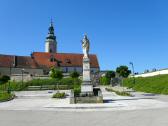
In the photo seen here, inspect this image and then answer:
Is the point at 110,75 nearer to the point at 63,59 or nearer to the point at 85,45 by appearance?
the point at 63,59

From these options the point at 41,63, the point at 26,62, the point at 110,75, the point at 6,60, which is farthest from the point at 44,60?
the point at 110,75

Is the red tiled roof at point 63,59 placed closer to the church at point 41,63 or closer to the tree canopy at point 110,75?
the church at point 41,63

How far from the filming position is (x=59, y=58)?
10700 centimetres

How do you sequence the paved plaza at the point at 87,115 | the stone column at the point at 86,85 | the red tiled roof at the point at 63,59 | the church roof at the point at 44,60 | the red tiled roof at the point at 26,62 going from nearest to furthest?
the paved plaza at the point at 87,115
the stone column at the point at 86,85
the church roof at the point at 44,60
the red tiled roof at the point at 26,62
the red tiled roof at the point at 63,59

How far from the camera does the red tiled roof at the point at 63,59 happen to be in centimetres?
10288

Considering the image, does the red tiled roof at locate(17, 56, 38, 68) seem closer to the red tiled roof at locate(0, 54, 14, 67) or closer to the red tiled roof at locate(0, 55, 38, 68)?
the red tiled roof at locate(0, 55, 38, 68)

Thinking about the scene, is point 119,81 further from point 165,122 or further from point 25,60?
point 165,122

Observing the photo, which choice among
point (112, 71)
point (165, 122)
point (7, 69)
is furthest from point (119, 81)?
point (165, 122)

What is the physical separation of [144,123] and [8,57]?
297ft

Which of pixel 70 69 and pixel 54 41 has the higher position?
pixel 54 41

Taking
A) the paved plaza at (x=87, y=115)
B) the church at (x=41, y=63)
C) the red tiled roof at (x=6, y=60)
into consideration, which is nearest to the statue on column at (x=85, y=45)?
the paved plaza at (x=87, y=115)

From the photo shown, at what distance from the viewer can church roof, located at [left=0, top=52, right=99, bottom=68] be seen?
9700cm

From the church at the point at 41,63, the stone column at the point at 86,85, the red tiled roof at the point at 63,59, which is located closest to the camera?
the stone column at the point at 86,85

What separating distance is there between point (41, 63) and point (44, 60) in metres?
2.02
